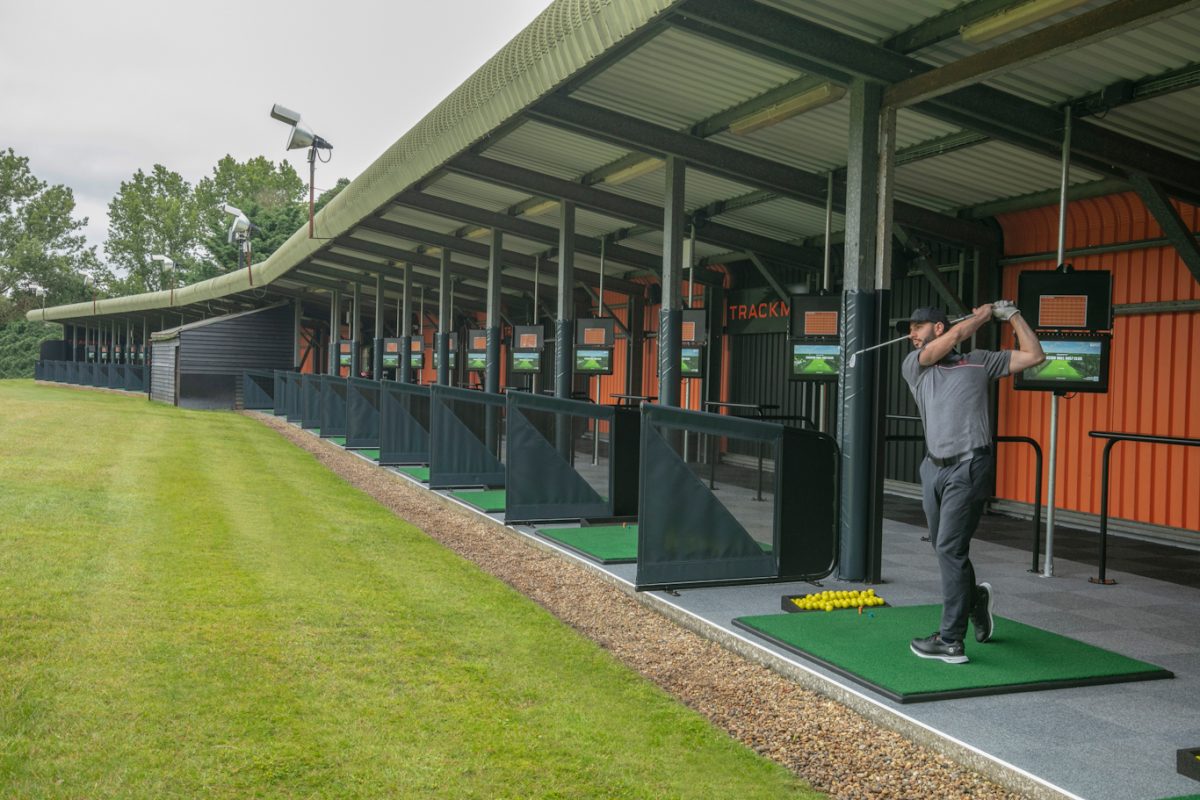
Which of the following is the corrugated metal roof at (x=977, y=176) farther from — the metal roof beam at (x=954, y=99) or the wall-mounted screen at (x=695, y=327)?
the wall-mounted screen at (x=695, y=327)

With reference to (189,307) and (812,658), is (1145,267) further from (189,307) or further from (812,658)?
(189,307)

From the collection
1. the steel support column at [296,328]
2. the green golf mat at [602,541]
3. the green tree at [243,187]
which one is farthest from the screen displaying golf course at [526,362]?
the green tree at [243,187]

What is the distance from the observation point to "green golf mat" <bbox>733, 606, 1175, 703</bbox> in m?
4.80

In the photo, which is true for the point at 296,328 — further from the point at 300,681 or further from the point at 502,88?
the point at 300,681

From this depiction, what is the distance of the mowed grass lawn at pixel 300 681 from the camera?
4.00 metres

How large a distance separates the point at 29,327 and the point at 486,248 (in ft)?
193

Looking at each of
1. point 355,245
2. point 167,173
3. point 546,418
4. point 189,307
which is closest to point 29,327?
point 167,173

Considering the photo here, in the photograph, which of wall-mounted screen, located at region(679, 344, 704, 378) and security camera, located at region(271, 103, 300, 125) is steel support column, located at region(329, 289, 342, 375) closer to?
security camera, located at region(271, 103, 300, 125)

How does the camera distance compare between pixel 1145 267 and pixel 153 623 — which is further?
pixel 1145 267

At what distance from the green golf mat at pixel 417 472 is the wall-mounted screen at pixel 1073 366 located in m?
7.49

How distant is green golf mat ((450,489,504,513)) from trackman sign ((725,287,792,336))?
547 cm

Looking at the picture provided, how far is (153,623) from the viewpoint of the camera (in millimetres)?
5949

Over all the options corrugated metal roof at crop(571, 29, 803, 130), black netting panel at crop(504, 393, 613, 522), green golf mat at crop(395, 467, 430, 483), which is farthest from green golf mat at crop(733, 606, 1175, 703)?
green golf mat at crop(395, 467, 430, 483)

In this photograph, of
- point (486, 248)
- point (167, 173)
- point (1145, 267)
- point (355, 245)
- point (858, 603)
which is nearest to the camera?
point (858, 603)
